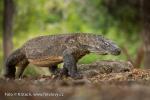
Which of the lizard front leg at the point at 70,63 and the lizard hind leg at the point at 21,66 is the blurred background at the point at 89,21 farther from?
the lizard front leg at the point at 70,63

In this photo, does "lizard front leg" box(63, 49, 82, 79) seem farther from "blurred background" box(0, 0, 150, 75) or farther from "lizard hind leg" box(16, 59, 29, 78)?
"blurred background" box(0, 0, 150, 75)

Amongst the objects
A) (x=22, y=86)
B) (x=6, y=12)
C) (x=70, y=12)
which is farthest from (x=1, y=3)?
(x=22, y=86)

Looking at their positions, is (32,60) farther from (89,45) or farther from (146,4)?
(146,4)

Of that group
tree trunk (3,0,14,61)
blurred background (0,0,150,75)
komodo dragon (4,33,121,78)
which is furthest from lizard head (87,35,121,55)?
tree trunk (3,0,14,61)

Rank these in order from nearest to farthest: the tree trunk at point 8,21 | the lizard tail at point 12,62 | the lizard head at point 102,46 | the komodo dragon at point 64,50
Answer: the lizard head at point 102,46 → the komodo dragon at point 64,50 → the lizard tail at point 12,62 → the tree trunk at point 8,21

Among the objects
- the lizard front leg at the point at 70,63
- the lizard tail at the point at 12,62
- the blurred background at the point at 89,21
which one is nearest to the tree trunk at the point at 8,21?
the blurred background at the point at 89,21

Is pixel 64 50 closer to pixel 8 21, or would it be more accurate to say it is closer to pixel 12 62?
pixel 12 62
